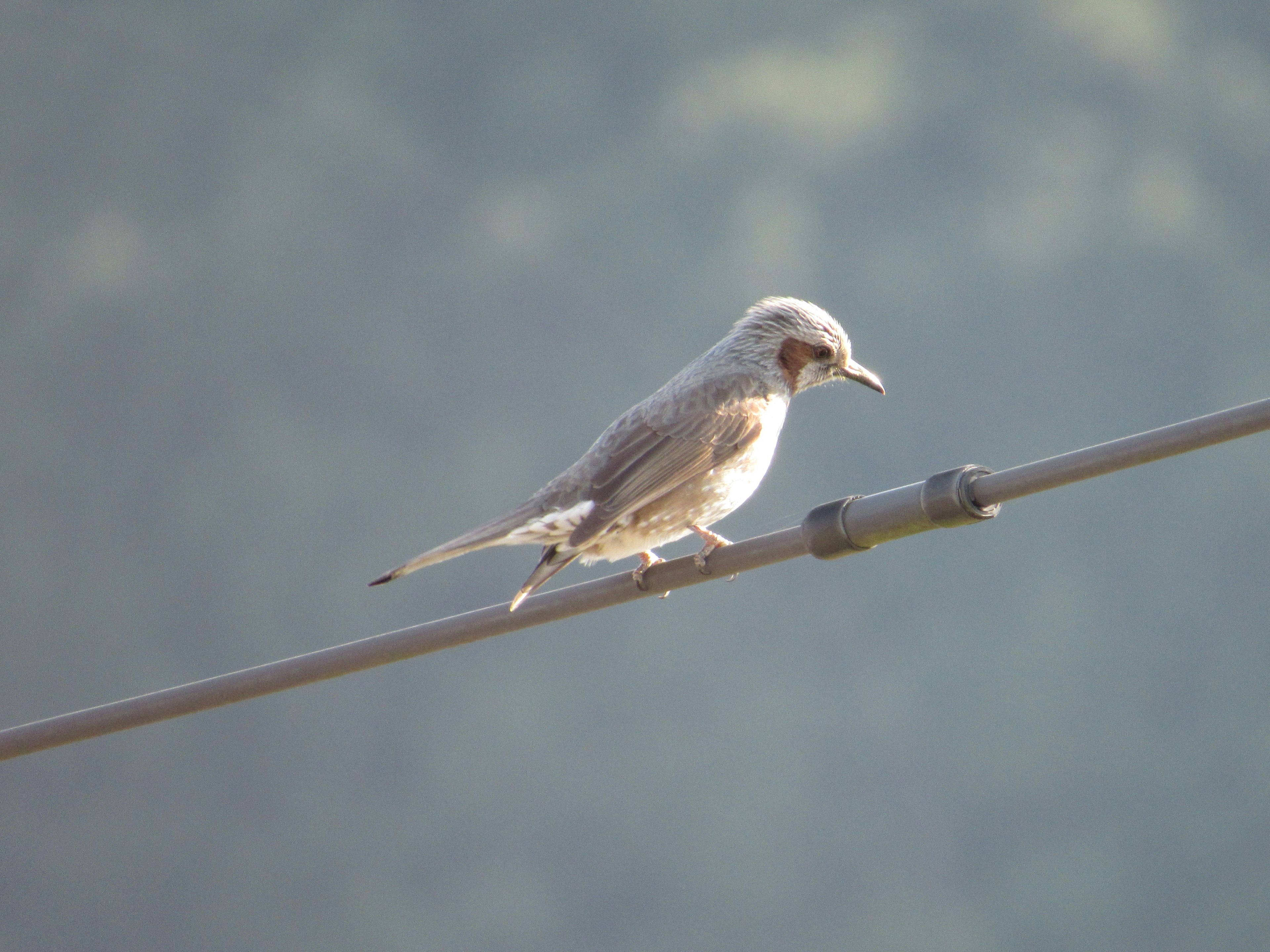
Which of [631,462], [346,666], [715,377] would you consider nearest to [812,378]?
[715,377]

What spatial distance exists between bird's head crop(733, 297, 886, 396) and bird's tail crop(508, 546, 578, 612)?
1.28 meters

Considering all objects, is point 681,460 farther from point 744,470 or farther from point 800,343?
point 800,343

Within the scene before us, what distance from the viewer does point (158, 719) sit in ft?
10.7

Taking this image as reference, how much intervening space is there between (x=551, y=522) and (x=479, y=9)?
1010cm

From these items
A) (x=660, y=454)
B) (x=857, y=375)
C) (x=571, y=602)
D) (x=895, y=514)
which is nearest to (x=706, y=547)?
(x=660, y=454)

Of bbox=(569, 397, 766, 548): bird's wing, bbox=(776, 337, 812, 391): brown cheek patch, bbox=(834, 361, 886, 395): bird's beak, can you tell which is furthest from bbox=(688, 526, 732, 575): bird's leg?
bbox=(834, 361, 886, 395): bird's beak

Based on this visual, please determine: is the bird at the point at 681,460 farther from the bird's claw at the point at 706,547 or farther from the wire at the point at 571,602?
the wire at the point at 571,602

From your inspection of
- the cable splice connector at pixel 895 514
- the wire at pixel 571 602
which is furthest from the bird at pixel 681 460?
the cable splice connector at pixel 895 514

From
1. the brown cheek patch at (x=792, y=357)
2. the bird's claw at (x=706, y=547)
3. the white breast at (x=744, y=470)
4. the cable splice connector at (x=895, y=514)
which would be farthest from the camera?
the brown cheek patch at (x=792, y=357)

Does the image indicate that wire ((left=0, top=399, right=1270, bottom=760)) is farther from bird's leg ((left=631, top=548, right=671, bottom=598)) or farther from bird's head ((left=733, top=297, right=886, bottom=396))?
bird's head ((left=733, top=297, right=886, bottom=396))

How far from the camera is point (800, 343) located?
525 centimetres

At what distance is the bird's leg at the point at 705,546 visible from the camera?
3595 mm

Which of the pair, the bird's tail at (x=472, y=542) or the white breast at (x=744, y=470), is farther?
the white breast at (x=744, y=470)

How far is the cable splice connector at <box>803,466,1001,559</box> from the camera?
293 centimetres
